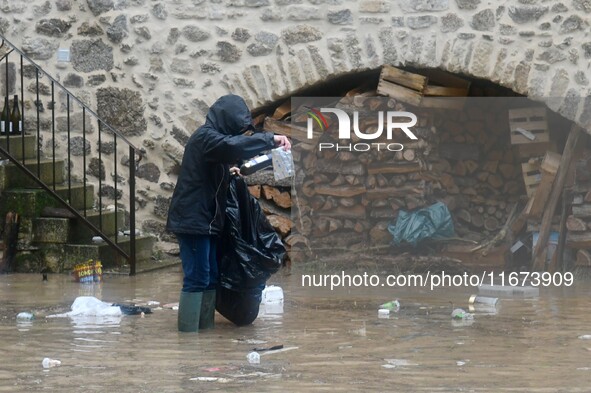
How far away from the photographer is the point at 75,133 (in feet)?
36.9

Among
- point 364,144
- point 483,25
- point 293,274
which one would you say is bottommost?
point 293,274

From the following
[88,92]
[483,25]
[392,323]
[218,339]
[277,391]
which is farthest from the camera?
[88,92]

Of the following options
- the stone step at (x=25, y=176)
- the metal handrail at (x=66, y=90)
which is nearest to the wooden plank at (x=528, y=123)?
the metal handrail at (x=66, y=90)

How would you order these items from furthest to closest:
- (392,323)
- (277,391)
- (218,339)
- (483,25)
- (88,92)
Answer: (88,92)
(483,25)
(392,323)
(218,339)
(277,391)

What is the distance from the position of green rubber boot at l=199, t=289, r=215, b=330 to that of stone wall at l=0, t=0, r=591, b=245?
360cm

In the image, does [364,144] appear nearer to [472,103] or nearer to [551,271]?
[472,103]

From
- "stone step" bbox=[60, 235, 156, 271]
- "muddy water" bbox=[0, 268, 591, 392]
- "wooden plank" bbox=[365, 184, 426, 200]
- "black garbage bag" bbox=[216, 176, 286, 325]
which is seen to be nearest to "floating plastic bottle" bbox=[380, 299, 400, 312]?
"muddy water" bbox=[0, 268, 591, 392]

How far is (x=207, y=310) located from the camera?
24.7ft

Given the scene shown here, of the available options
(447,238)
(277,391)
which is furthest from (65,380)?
(447,238)

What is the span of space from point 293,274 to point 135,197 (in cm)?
161

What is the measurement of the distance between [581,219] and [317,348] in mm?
4281

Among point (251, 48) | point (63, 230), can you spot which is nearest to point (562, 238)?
point (251, 48)

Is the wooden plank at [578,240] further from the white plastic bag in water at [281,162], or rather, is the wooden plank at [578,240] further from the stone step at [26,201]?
the stone step at [26,201]

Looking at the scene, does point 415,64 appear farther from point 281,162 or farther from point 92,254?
point 281,162
